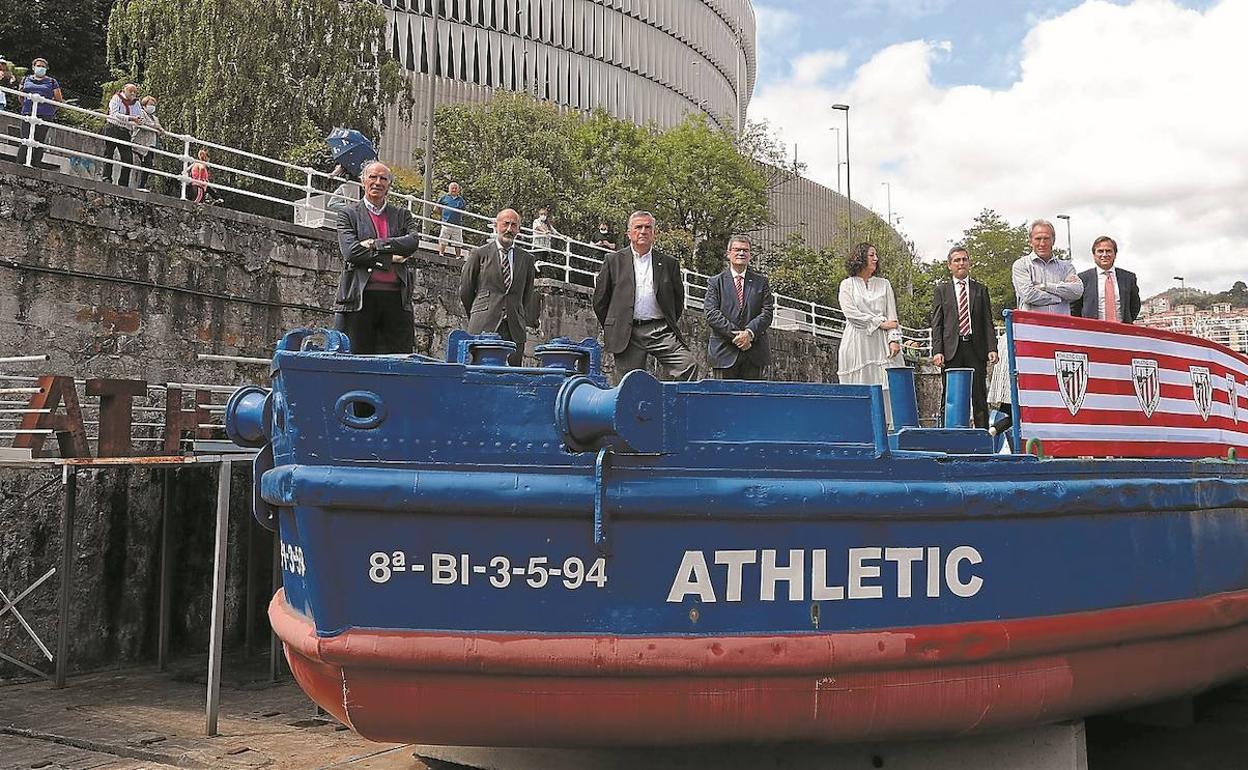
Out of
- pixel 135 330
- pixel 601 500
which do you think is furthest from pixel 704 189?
pixel 601 500

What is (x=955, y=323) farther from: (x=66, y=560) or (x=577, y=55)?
(x=577, y=55)

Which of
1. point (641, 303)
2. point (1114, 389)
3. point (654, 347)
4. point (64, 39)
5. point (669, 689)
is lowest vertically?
point (669, 689)

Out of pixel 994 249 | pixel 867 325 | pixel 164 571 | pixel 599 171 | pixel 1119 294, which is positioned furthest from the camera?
pixel 994 249

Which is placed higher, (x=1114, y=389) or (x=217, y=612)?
(x=1114, y=389)

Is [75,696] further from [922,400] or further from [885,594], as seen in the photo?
[922,400]

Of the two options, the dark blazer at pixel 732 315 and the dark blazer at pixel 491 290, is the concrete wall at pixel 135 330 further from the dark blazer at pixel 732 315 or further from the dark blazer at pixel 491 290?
the dark blazer at pixel 732 315

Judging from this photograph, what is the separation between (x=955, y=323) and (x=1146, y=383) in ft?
7.64

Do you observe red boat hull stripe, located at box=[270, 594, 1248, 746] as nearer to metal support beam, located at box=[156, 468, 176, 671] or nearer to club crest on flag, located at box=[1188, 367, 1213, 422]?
club crest on flag, located at box=[1188, 367, 1213, 422]

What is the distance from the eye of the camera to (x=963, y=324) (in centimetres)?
730

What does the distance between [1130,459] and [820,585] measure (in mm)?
1841

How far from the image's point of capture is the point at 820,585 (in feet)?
12.7

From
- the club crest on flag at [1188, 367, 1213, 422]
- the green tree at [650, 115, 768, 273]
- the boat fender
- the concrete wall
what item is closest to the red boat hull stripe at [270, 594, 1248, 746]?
the boat fender

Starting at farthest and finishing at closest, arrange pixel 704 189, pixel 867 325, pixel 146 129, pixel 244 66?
pixel 704 189 < pixel 244 66 < pixel 146 129 < pixel 867 325

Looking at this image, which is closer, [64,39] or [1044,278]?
[1044,278]
